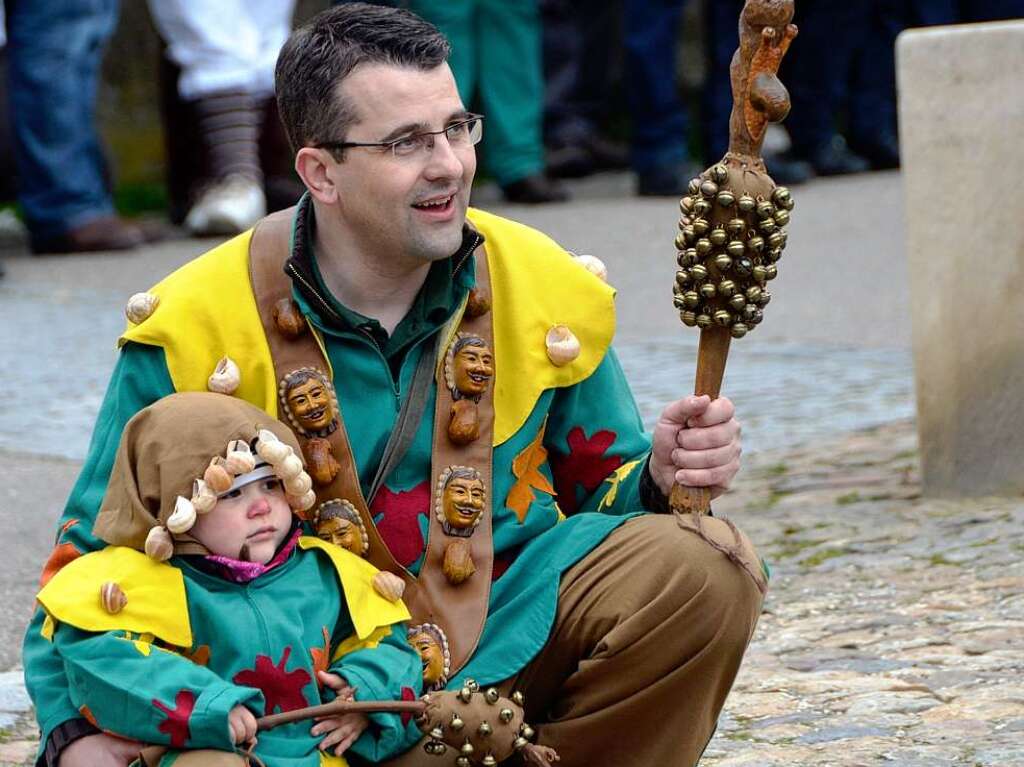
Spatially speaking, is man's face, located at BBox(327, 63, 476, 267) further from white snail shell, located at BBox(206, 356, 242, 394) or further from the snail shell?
the snail shell

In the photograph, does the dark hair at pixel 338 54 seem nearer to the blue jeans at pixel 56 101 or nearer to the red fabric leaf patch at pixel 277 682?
the red fabric leaf patch at pixel 277 682

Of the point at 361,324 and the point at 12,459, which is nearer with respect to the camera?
the point at 361,324

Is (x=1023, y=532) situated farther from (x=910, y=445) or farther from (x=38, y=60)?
(x=38, y=60)

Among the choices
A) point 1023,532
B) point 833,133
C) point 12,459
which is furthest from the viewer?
point 833,133

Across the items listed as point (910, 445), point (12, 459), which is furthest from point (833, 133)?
point (12, 459)

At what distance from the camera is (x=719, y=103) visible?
34.8ft

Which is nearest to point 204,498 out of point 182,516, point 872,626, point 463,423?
point 182,516

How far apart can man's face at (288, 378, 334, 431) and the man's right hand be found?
575 millimetres

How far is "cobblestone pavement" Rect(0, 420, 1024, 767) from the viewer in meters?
3.83

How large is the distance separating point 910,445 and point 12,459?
257 centimetres

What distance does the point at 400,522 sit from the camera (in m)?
3.35

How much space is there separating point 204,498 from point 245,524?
0.08 meters

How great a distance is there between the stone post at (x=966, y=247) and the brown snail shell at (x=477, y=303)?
2330 millimetres

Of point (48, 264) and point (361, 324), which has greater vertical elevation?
point (361, 324)
